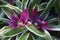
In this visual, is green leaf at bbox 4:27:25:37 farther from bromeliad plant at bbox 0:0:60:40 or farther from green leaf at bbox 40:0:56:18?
green leaf at bbox 40:0:56:18

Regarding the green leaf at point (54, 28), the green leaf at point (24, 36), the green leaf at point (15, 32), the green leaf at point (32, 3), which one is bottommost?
the green leaf at point (24, 36)

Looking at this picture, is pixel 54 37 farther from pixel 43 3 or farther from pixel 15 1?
pixel 15 1

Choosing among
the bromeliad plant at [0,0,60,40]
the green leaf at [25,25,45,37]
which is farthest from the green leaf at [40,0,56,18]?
the green leaf at [25,25,45,37]

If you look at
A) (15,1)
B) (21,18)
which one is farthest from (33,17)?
(15,1)

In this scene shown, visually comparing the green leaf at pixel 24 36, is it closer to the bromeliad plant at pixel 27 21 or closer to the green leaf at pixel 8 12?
the bromeliad plant at pixel 27 21

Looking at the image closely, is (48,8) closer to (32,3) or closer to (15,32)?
(32,3)

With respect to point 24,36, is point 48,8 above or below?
above

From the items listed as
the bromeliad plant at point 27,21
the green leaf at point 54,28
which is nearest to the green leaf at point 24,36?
the bromeliad plant at point 27,21

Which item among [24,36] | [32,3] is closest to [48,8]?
[32,3]
